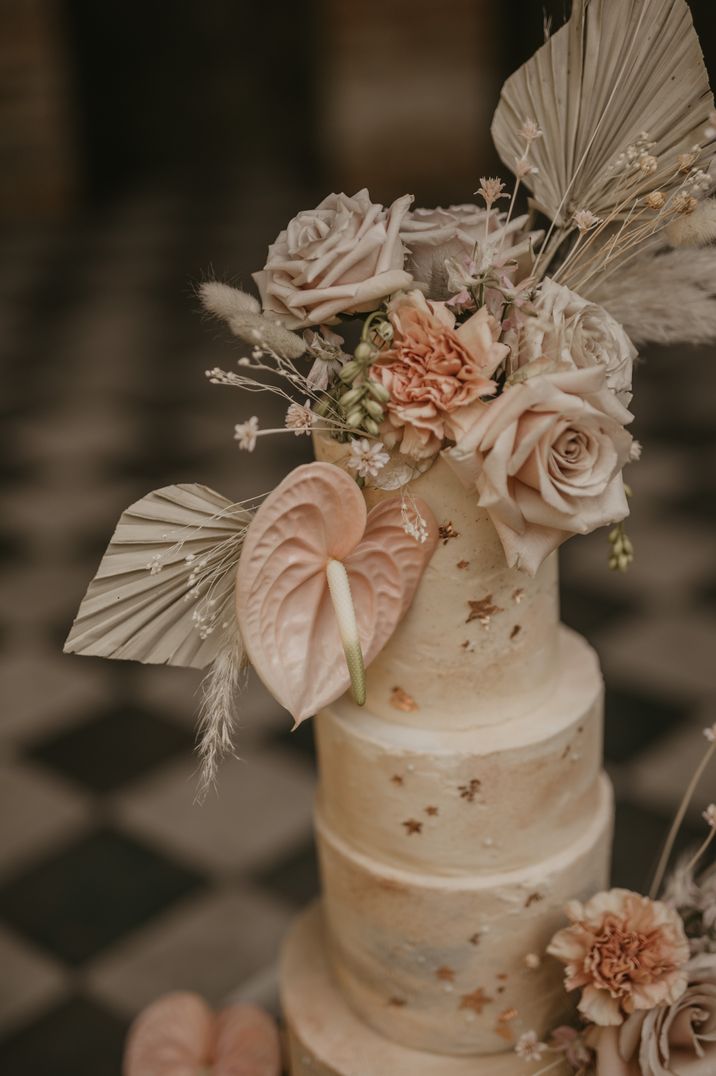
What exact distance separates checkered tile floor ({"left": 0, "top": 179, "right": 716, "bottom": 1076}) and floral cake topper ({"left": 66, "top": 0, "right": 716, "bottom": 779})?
0.11 meters

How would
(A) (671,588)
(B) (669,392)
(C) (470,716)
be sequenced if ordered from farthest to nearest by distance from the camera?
(B) (669,392) < (A) (671,588) < (C) (470,716)

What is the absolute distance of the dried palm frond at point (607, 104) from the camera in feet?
2.64

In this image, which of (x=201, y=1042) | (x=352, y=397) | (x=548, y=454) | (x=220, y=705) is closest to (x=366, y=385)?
(x=352, y=397)

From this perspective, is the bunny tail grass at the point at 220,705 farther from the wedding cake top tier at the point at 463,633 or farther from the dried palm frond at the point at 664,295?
the dried palm frond at the point at 664,295

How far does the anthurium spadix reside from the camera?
785 mm

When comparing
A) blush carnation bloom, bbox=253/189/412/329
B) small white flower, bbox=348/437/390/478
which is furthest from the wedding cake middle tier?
blush carnation bloom, bbox=253/189/412/329

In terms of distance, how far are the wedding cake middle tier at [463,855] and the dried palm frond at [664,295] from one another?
29 cm

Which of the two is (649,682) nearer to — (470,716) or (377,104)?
(470,716)

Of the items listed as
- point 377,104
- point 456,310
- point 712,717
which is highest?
point 377,104

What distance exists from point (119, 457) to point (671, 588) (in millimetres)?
1681

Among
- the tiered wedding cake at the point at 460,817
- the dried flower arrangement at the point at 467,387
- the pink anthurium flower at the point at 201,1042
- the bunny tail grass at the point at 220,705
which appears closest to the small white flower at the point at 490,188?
the dried flower arrangement at the point at 467,387

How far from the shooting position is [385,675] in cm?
92

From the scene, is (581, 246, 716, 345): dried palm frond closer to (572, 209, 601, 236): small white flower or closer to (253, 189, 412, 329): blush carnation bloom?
(572, 209, 601, 236): small white flower

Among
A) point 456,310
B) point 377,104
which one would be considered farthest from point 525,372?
point 377,104
